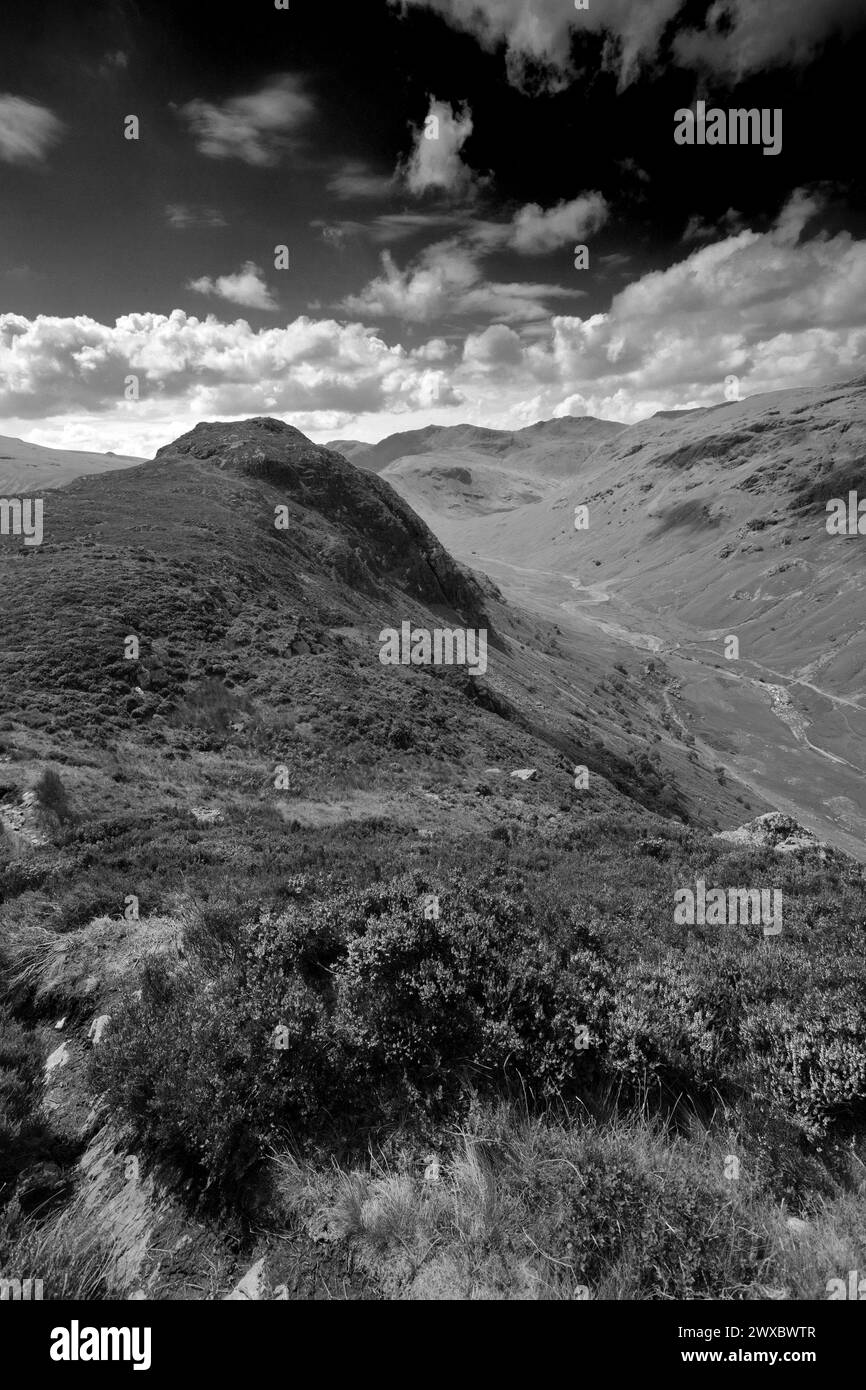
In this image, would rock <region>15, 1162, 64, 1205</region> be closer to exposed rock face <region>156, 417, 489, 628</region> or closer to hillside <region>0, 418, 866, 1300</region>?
hillside <region>0, 418, 866, 1300</region>

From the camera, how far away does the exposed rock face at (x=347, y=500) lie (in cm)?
6038

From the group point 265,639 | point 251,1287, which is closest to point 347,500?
point 265,639

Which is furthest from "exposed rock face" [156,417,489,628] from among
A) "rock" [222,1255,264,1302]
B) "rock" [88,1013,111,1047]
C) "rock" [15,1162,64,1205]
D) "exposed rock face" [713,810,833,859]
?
"rock" [222,1255,264,1302]

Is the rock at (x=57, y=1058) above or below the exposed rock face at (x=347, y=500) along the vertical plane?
below

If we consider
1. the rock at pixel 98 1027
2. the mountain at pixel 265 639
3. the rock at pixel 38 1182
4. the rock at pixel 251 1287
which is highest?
the mountain at pixel 265 639

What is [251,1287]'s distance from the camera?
12.8ft

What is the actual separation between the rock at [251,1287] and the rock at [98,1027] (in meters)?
3.04

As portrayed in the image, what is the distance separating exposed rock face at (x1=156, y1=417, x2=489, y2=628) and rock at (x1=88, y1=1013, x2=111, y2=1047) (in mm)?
48961

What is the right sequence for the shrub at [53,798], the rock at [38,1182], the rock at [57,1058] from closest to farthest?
the rock at [38,1182], the rock at [57,1058], the shrub at [53,798]

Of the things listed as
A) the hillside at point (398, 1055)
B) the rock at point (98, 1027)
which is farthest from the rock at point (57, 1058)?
the rock at point (98, 1027)

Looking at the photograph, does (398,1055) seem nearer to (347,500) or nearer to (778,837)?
(778,837)

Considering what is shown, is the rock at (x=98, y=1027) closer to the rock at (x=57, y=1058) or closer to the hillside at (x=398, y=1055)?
the hillside at (x=398, y=1055)
